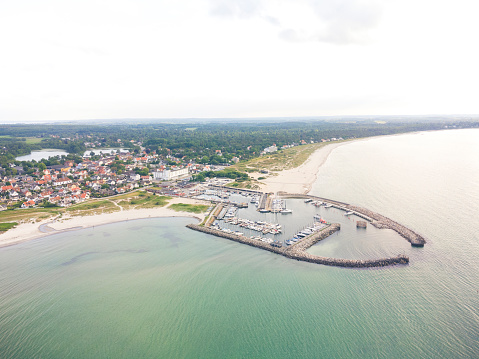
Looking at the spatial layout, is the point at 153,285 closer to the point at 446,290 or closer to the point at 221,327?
the point at 221,327

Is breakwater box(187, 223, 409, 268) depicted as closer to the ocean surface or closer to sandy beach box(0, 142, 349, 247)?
the ocean surface

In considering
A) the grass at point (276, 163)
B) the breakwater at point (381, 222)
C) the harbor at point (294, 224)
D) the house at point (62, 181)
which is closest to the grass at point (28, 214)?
the house at point (62, 181)

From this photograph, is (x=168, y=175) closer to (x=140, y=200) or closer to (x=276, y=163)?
(x=140, y=200)

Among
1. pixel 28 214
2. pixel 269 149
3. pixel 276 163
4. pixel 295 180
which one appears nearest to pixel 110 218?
pixel 28 214

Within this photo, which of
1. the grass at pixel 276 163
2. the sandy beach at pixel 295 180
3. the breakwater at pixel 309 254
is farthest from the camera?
the grass at pixel 276 163

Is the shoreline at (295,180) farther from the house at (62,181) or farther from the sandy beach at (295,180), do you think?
the house at (62,181)
